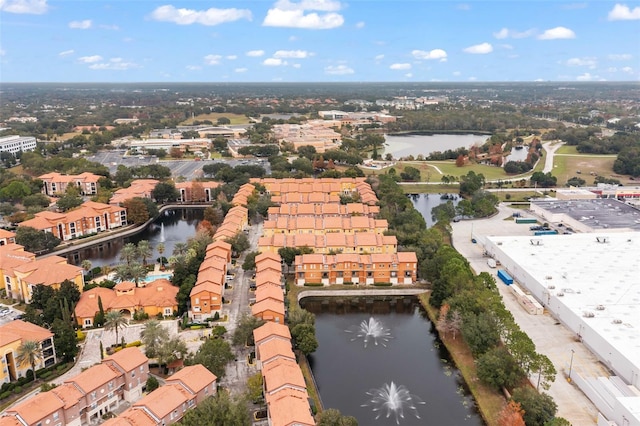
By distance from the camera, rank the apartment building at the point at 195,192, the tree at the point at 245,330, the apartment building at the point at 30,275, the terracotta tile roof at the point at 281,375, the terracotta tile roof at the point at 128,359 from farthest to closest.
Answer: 1. the apartment building at the point at 195,192
2. the apartment building at the point at 30,275
3. the tree at the point at 245,330
4. the terracotta tile roof at the point at 128,359
5. the terracotta tile roof at the point at 281,375

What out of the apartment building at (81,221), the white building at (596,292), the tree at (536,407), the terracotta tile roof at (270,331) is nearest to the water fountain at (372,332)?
the terracotta tile roof at (270,331)

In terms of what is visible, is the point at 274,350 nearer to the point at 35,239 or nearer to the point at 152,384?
the point at 152,384

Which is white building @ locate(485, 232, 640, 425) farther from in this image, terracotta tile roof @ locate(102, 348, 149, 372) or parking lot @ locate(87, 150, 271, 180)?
parking lot @ locate(87, 150, 271, 180)

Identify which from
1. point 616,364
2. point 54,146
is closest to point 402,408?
point 616,364

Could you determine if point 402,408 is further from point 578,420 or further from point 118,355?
point 118,355

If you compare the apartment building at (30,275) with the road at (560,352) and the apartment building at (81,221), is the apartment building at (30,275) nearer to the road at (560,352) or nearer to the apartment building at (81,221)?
the apartment building at (81,221)

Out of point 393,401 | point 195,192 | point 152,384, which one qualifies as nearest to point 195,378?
point 152,384
